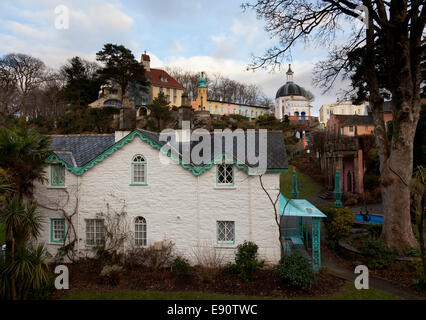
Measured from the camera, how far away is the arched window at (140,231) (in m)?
13.3

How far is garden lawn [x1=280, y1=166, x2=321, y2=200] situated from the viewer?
3145 cm

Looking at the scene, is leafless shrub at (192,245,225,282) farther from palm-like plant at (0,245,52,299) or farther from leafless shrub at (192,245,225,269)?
palm-like plant at (0,245,52,299)

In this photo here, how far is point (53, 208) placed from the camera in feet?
45.4

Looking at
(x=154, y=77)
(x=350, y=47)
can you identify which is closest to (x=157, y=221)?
(x=350, y=47)

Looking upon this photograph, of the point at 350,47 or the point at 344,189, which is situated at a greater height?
the point at 350,47

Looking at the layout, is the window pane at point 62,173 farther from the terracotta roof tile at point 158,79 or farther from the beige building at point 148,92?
the terracotta roof tile at point 158,79

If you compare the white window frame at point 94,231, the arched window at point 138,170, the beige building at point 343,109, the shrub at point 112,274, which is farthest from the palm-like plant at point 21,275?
the beige building at point 343,109

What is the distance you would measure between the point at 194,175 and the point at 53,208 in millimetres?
7475

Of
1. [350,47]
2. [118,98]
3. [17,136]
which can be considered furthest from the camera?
[118,98]

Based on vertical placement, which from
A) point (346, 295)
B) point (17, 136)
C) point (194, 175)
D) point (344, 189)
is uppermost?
point (17, 136)

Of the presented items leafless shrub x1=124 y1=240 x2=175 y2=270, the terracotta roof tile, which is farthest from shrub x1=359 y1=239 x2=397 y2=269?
the terracotta roof tile

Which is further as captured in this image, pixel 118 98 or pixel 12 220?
pixel 118 98

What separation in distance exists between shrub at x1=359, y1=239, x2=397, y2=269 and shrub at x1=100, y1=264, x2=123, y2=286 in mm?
11580

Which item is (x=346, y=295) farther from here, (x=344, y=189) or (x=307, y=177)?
(x=307, y=177)
